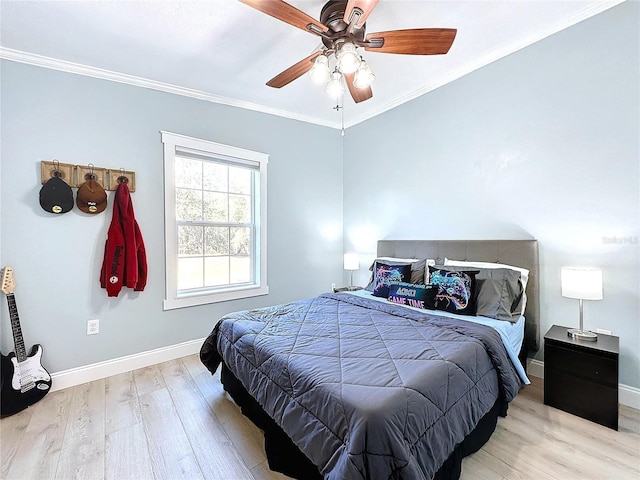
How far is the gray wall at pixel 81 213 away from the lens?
7.39 feet

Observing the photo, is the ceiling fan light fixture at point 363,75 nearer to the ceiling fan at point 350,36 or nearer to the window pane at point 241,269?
the ceiling fan at point 350,36

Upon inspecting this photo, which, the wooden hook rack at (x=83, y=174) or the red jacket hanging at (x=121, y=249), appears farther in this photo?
→ the red jacket hanging at (x=121, y=249)

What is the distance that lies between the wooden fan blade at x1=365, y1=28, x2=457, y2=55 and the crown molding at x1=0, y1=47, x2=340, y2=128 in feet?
6.62

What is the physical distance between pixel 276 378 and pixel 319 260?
2634 millimetres

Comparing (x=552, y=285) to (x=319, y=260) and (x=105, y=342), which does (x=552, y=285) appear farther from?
(x=105, y=342)

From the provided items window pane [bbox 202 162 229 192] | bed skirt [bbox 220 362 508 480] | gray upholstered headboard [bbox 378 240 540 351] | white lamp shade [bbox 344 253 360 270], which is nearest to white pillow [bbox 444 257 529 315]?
gray upholstered headboard [bbox 378 240 540 351]

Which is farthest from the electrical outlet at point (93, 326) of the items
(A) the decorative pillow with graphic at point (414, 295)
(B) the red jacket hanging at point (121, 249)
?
(A) the decorative pillow with graphic at point (414, 295)

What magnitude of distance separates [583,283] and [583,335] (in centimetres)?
38

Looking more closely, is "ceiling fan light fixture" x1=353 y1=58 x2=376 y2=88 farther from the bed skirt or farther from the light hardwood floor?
the light hardwood floor

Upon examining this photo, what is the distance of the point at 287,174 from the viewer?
374cm

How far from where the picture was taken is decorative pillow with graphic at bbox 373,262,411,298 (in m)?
2.82

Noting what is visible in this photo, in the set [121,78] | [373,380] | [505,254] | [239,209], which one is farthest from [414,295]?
[121,78]

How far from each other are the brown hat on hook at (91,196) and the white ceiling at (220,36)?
965mm

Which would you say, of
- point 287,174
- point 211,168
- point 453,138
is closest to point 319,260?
Answer: point 287,174
